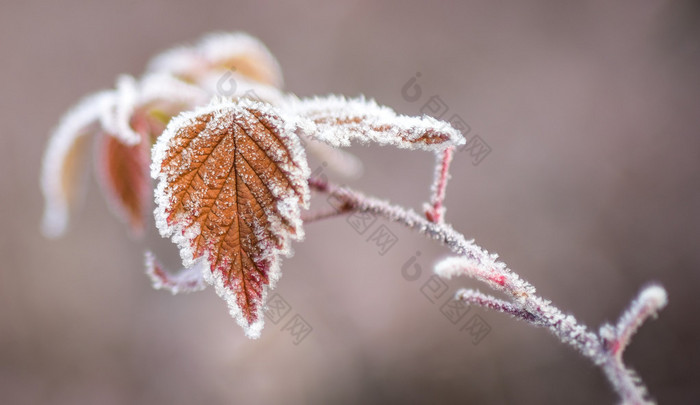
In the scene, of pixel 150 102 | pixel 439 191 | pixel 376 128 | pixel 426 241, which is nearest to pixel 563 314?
pixel 439 191

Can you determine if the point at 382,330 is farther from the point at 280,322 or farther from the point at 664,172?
the point at 664,172

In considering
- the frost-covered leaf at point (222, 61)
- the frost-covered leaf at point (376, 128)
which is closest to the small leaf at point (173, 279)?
the frost-covered leaf at point (376, 128)

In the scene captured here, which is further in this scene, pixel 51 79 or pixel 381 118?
pixel 51 79

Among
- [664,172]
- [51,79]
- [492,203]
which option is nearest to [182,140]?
[492,203]

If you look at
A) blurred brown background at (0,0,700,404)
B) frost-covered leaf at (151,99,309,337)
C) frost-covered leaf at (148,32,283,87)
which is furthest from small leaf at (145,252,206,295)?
blurred brown background at (0,0,700,404)

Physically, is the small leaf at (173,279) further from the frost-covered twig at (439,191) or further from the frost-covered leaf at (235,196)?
the frost-covered twig at (439,191)
